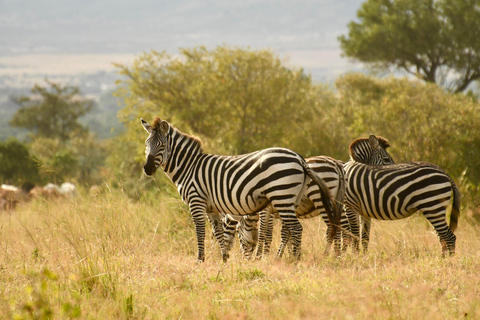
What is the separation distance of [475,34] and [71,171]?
34.3 m

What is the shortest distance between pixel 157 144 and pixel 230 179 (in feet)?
4.85

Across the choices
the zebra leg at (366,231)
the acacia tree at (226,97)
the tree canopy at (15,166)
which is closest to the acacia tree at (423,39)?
the acacia tree at (226,97)

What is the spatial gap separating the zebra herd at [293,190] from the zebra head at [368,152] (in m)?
0.02

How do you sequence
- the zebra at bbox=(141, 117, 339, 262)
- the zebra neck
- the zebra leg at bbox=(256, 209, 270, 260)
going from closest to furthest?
1. the zebra at bbox=(141, 117, 339, 262)
2. the zebra neck
3. the zebra leg at bbox=(256, 209, 270, 260)

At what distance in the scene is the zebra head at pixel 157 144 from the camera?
314 inches

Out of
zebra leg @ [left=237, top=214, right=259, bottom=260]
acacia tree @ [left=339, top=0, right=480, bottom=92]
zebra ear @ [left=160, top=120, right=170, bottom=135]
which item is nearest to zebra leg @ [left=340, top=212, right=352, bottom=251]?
zebra leg @ [left=237, top=214, right=259, bottom=260]

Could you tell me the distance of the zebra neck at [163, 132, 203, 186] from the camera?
8.16m

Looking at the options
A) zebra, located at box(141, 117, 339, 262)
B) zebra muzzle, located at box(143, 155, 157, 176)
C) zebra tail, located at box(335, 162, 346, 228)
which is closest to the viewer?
zebra, located at box(141, 117, 339, 262)

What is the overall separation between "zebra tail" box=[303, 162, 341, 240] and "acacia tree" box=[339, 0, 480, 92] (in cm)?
3784

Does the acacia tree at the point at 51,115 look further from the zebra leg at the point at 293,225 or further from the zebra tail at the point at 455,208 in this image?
the zebra tail at the point at 455,208

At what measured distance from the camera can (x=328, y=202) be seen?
721 centimetres

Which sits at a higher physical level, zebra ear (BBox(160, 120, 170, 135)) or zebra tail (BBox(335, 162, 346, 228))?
zebra ear (BBox(160, 120, 170, 135))

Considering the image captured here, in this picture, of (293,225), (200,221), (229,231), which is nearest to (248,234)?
(229,231)

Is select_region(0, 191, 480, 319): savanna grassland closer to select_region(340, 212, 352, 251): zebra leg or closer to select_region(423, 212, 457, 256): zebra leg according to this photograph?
select_region(423, 212, 457, 256): zebra leg
